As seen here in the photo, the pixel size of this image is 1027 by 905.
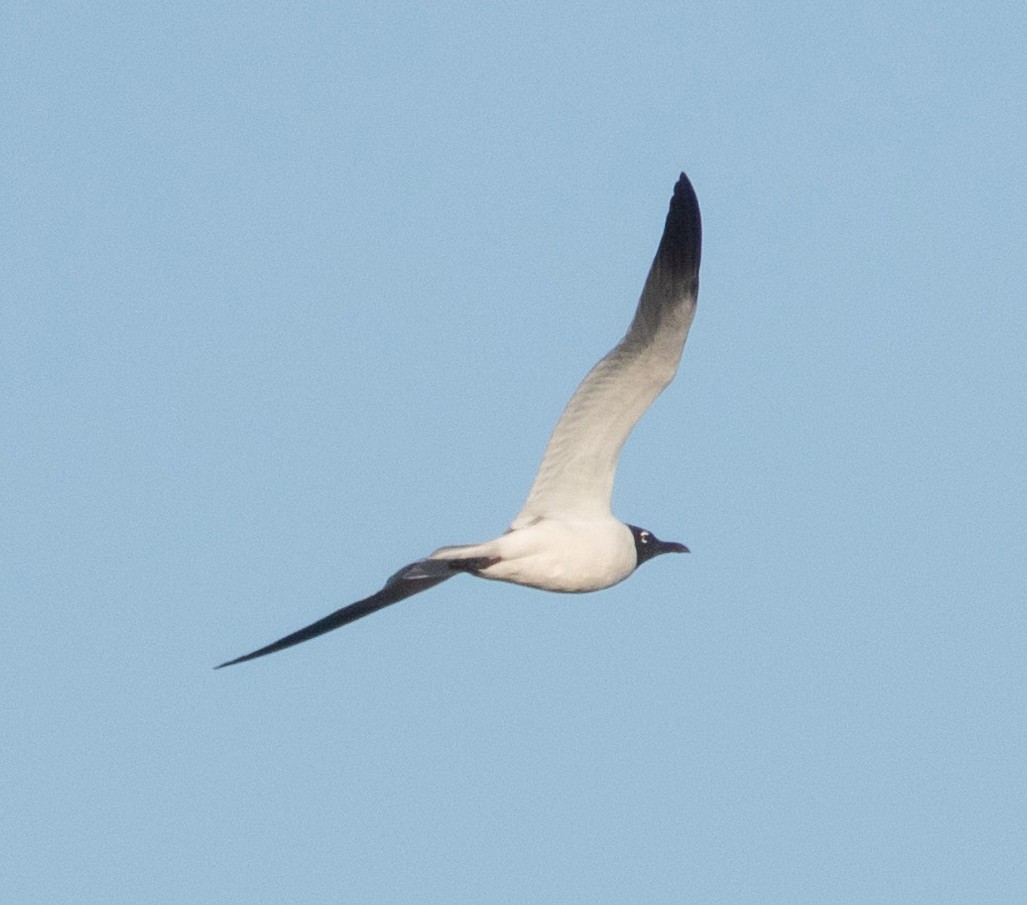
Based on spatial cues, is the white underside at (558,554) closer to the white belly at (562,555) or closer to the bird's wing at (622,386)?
the white belly at (562,555)

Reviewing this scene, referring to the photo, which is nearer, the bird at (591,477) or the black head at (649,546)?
the bird at (591,477)

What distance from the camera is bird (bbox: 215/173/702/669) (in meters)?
14.5

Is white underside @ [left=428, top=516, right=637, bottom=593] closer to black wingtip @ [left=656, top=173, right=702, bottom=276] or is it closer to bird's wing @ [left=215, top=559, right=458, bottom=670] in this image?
bird's wing @ [left=215, top=559, right=458, bottom=670]

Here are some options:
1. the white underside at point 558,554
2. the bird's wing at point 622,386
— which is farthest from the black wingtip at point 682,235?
the white underside at point 558,554

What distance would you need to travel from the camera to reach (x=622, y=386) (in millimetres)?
14789

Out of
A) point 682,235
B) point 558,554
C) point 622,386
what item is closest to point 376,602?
point 558,554

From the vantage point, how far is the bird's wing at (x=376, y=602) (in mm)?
14008

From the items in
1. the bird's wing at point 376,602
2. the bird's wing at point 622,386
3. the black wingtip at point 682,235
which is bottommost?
the bird's wing at point 376,602

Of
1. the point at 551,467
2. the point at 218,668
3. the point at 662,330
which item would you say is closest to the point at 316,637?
the point at 218,668

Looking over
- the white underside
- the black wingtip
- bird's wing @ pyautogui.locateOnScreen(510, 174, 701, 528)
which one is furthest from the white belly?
the black wingtip

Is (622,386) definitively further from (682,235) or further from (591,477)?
(682,235)

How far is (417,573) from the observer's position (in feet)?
45.2

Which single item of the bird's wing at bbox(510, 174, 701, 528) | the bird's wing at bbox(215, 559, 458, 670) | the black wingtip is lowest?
the bird's wing at bbox(215, 559, 458, 670)

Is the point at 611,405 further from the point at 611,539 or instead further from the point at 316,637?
the point at 316,637
